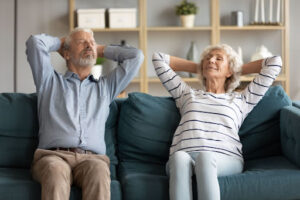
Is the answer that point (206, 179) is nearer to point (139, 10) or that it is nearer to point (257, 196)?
point (257, 196)

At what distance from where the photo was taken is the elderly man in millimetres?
2480

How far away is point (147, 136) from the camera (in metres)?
3.02

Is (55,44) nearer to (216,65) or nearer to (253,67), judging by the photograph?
(216,65)

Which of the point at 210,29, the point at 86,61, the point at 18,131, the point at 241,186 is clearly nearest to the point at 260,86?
the point at 241,186

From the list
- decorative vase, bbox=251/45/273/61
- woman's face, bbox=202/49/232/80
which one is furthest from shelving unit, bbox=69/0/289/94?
woman's face, bbox=202/49/232/80

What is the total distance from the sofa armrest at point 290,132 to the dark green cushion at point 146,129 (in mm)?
595

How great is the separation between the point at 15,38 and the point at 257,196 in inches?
154

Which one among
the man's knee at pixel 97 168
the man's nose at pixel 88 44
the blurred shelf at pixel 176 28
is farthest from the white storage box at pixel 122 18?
the man's knee at pixel 97 168

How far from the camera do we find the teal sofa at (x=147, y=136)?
9.22 ft

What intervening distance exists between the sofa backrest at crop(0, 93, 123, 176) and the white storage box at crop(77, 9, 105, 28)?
8.36ft

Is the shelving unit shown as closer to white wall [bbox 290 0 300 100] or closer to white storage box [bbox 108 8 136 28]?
white storage box [bbox 108 8 136 28]

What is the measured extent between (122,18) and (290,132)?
2.98m

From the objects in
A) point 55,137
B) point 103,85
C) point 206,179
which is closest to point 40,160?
point 55,137

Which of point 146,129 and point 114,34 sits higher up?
point 114,34
